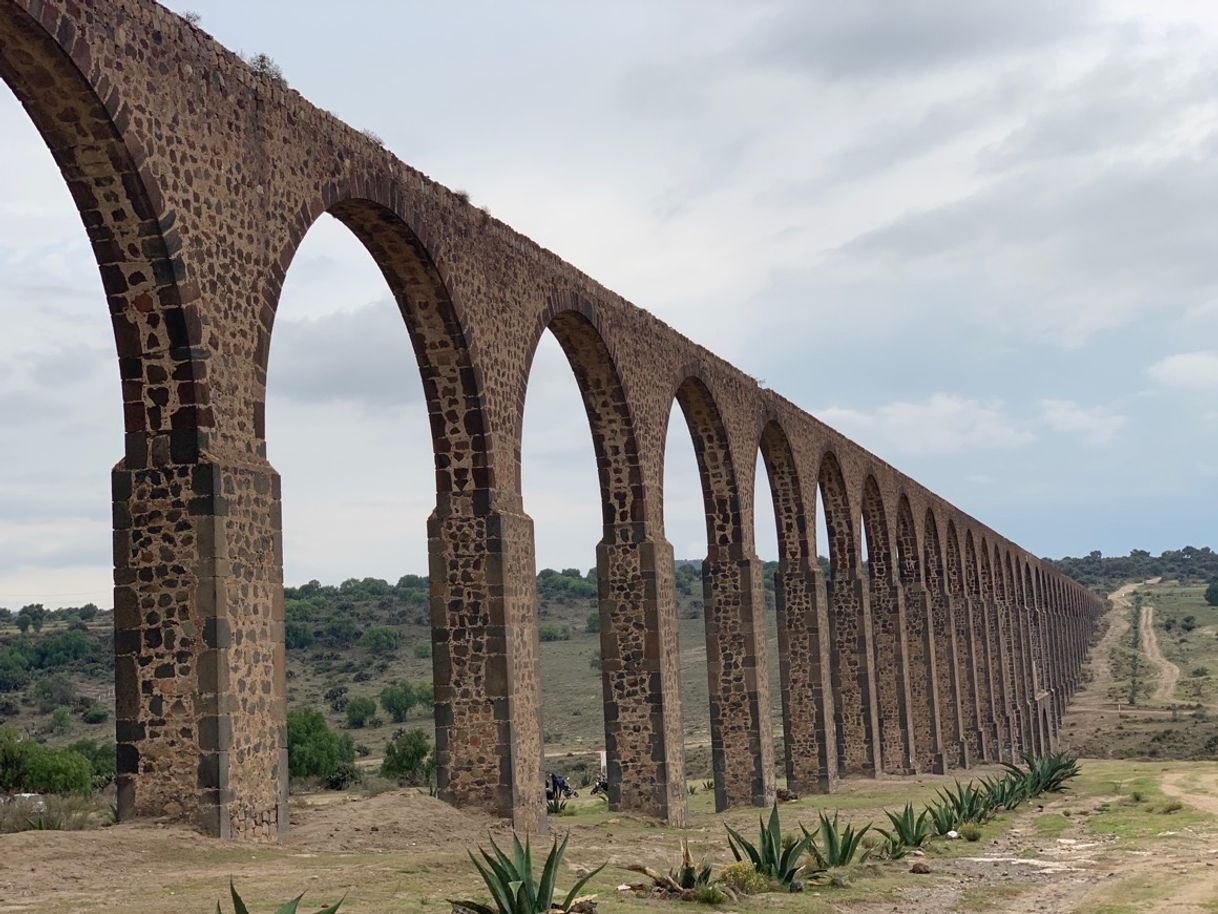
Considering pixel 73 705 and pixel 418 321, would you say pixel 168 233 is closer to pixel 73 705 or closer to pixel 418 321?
pixel 418 321

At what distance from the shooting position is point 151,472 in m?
9.98

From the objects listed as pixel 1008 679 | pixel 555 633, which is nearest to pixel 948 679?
pixel 1008 679

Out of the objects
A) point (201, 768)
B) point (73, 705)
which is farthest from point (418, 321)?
point (73, 705)

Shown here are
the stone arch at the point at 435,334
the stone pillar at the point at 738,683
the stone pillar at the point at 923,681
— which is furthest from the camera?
the stone pillar at the point at 923,681

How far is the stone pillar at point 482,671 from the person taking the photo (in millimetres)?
13750

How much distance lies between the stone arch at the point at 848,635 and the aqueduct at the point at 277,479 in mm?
1947

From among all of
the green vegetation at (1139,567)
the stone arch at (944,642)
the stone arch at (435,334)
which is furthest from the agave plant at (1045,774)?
the green vegetation at (1139,567)

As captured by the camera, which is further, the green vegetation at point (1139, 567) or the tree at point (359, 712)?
the green vegetation at point (1139, 567)

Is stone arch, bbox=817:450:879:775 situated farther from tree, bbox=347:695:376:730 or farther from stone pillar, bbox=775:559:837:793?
tree, bbox=347:695:376:730

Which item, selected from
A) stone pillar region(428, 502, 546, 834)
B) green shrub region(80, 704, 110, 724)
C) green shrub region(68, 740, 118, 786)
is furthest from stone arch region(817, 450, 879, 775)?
green shrub region(80, 704, 110, 724)

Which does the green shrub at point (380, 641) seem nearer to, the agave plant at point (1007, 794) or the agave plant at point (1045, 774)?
the agave plant at point (1045, 774)

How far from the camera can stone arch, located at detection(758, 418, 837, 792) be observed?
2412 cm

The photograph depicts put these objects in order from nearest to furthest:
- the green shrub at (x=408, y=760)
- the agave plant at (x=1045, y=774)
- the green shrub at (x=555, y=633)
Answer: the agave plant at (x=1045, y=774) < the green shrub at (x=408, y=760) < the green shrub at (x=555, y=633)

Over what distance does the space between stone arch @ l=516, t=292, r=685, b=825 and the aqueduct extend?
0.04 metres
